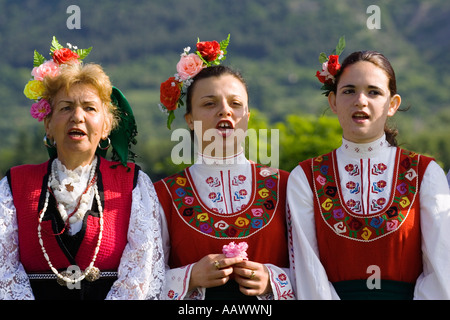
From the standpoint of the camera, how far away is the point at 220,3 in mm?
87438

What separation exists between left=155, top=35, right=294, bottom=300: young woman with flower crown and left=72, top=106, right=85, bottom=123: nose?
60 centimetres

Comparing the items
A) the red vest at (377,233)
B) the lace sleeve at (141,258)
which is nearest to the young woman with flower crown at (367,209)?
the red vest at (377,233)

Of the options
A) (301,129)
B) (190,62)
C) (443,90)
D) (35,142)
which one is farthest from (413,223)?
(443,90)

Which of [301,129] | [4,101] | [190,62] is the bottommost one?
[190,62]

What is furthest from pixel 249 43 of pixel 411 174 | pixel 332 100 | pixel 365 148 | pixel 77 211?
pixel 77 211

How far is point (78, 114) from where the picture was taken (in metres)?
3.92

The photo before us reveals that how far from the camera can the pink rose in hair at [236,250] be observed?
12.5 ft

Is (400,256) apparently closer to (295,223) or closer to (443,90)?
(295,223)

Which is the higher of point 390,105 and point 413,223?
point 390,105

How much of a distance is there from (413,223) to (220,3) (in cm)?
8576

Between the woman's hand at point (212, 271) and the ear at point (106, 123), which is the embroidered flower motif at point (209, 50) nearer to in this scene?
the ear at point (106, 123)

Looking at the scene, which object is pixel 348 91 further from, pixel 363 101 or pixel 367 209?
pixel 367 209
